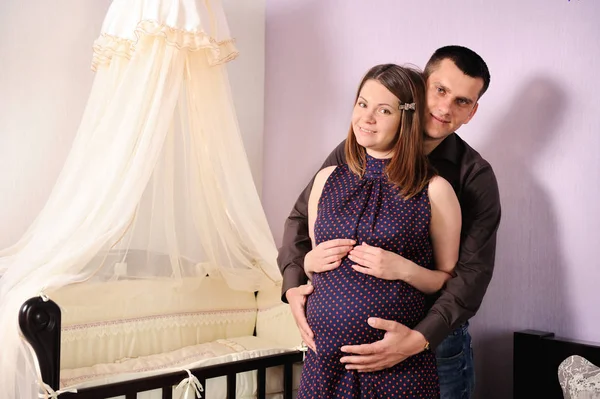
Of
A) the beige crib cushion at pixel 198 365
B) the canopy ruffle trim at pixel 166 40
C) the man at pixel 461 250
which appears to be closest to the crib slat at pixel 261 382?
the beige crib cushion at pixel 198 365

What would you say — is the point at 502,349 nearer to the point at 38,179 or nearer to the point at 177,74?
the point at 177,74

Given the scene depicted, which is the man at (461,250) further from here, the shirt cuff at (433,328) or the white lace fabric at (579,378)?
the white lace fabric at (579,378)

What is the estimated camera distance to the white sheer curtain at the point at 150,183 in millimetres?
2076

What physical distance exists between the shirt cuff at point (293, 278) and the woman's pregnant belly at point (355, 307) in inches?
9.2

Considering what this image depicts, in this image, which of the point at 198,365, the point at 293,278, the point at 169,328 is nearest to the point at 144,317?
the point at 169,328

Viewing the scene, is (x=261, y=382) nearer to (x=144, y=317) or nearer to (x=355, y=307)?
(x=144, y=317)

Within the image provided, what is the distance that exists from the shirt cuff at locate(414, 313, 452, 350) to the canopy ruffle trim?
1395 mm

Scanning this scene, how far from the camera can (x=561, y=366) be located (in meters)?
1.83

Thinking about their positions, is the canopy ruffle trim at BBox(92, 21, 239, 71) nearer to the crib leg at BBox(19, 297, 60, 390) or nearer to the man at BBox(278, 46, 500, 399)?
the man at BBox(278, 46, 500, 399)

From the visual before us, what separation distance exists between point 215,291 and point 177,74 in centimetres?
98

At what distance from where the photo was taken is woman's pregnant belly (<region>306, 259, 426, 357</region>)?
1516mm

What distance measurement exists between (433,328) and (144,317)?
1468 mm

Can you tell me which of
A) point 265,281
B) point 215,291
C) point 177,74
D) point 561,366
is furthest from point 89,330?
point 561,366

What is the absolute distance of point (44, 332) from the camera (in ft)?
5.75
